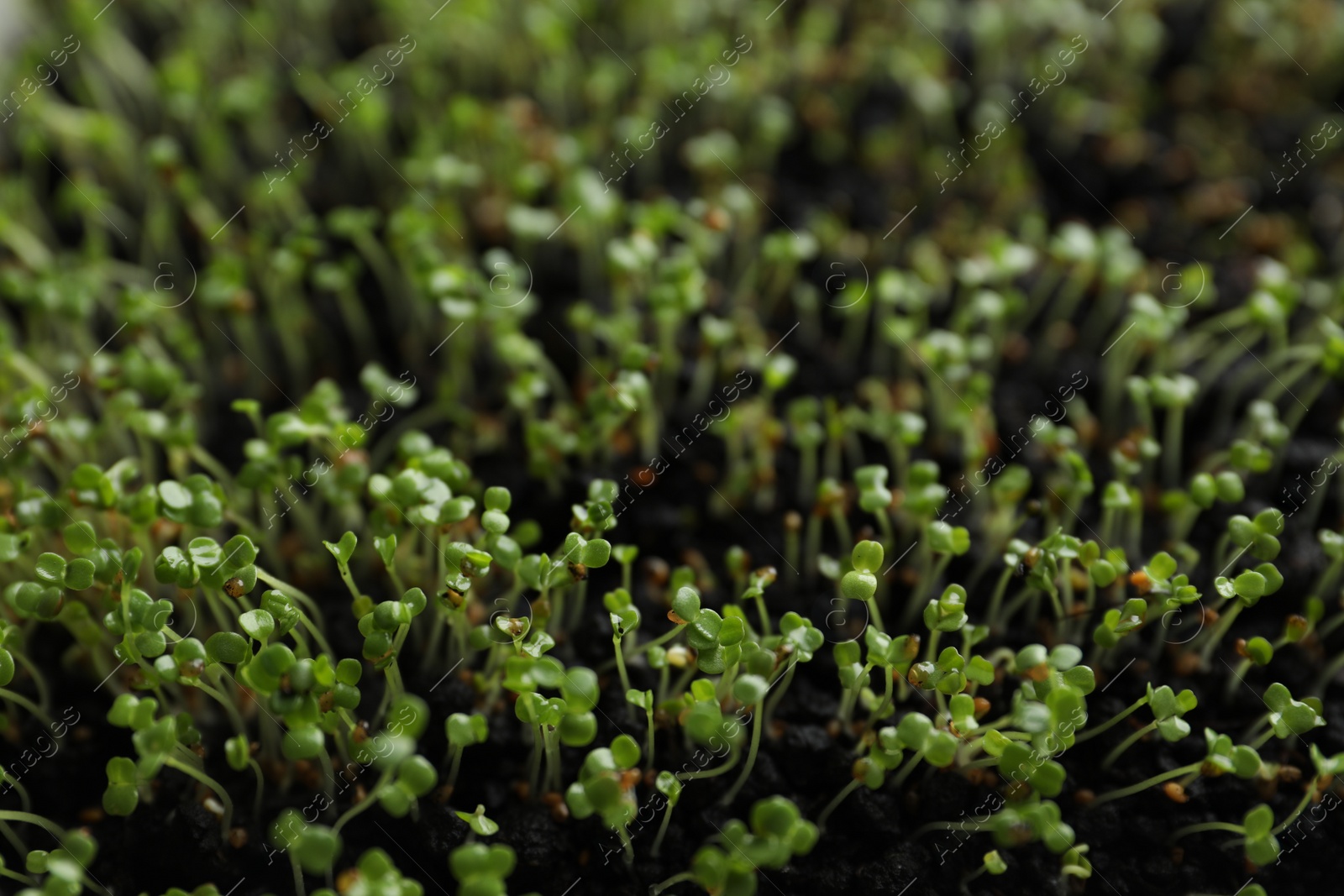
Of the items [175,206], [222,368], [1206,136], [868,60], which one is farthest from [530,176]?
[1206,136]

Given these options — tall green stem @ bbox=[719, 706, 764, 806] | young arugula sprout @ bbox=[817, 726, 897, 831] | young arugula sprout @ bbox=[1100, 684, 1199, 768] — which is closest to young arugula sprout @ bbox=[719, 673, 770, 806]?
tall green stem @ bbox=[719, 706, 764, 806]

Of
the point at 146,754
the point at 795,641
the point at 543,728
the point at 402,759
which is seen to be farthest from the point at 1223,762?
the point at 146,754

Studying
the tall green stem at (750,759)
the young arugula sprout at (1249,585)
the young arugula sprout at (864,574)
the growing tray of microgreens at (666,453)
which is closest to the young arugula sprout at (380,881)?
the growing tray of microgreens at (666,453)

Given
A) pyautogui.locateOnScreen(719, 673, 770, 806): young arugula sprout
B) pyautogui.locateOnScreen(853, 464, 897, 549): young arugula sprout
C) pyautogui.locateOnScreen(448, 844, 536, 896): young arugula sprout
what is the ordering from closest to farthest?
1. pyautogui.locateOnScreen(448, 844, 536, 896): young arugula sprout
2. pyautogui.locateOnScreen(719, 673, 770, 806): young arugula sprout
3. pyautogui.locateOnScreen(853, 464, 897, 549): young arugula sprout

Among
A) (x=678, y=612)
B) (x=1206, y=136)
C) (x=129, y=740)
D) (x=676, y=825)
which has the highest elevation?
(x=129, y=740)

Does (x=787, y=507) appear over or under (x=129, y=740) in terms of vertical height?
under

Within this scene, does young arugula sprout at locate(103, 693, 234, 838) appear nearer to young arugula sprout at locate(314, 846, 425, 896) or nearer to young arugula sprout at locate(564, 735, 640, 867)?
young arugula sprout at locate(314, 846, 425, 896)

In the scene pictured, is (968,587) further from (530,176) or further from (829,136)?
(829,136)

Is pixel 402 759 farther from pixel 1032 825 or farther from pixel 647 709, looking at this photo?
pixel 1032 825
